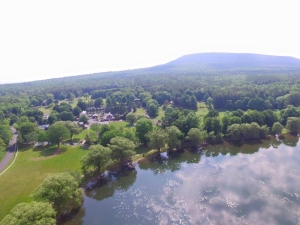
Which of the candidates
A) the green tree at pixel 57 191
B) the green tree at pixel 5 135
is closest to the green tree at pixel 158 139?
→ the green tree at pixel 57 191

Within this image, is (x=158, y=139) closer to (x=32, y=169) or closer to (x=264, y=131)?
(x=32, y=169)

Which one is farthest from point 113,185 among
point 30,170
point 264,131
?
point 264,131

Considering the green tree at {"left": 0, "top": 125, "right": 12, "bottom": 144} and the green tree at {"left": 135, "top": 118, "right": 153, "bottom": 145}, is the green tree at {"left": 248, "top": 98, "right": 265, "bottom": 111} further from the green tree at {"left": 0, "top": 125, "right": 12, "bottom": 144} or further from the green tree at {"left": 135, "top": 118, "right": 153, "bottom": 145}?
the green tree at {"left": 0, "top": 125, "right": 12, "bottom": 144}

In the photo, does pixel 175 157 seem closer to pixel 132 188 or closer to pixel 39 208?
pixel 132 188

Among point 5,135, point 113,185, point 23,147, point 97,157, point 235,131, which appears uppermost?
point 5,135

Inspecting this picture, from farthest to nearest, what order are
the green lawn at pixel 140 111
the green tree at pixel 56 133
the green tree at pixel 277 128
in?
the green lawn at pixel 140 111
the green tree at pixel 277 128
the green tree at pixel 56 133

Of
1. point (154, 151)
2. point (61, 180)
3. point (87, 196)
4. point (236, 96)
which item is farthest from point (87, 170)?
point (236, 96)

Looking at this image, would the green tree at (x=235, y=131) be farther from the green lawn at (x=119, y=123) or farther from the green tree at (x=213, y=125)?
the green lawn at (x=119, y=123)
